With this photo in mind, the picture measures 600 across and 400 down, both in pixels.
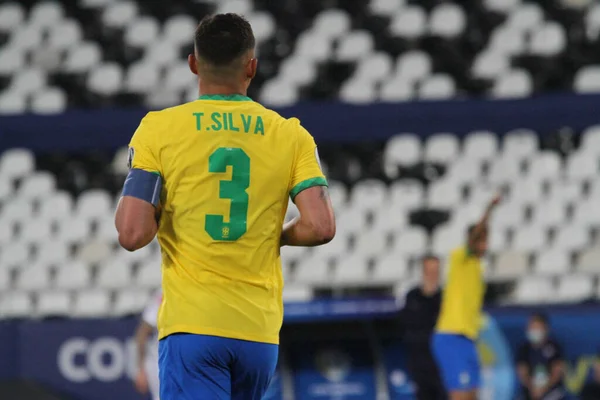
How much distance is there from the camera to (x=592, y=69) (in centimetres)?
1373

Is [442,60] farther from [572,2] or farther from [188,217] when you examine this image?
[188,217]

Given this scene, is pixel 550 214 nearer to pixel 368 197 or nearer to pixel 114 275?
pixel 368 197

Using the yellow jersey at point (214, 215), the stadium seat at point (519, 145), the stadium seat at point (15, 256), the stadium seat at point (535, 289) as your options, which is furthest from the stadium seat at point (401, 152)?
the yellow jersey at point (214, 215)

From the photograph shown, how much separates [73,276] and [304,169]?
31.8 ft

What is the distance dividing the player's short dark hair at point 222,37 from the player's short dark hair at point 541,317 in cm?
781

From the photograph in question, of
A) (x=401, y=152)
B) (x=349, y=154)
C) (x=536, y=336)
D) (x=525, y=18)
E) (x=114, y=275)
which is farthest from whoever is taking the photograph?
(x=525, y=18)

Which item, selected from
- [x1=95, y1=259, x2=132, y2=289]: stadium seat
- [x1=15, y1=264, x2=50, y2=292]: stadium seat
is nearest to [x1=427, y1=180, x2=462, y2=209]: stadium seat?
[x1=95, y1=259, x2=132, y2=289]: stadium seat

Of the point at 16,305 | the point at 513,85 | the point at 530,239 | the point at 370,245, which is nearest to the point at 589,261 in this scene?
the point at 530,239

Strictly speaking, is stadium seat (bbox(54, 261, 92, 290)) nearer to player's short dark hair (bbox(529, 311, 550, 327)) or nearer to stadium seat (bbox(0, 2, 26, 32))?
stadium seat (bbox(0, 2, 26, 32))

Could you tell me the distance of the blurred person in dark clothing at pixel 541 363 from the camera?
1059cm

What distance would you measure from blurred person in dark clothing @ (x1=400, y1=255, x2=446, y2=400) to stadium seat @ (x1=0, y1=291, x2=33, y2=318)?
399 centimetres

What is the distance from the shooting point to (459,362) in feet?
32.2

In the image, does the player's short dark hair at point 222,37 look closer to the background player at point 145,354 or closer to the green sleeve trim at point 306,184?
the green sleeve trim at point 306,184

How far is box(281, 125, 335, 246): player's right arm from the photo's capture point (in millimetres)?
3258
